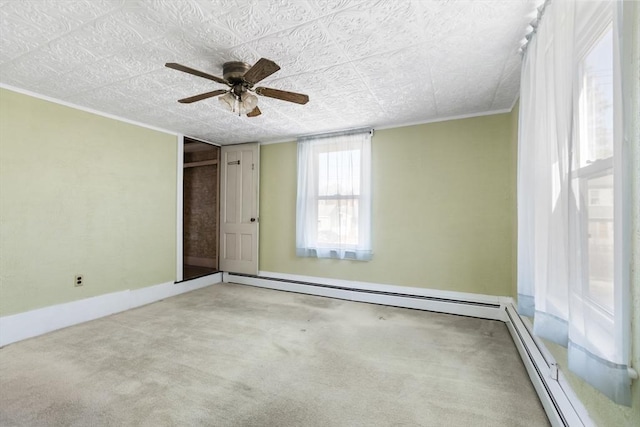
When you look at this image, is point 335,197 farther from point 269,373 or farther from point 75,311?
point 75,311

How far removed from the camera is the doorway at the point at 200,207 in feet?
18.7

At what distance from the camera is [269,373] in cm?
215

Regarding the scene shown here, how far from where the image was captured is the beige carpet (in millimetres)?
1704

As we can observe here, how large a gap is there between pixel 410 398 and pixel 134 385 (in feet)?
6.24

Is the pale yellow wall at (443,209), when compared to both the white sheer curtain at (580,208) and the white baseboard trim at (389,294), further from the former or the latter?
the white sheer curtain at (580,208)

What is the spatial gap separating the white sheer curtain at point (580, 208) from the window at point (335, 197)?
7.88ft

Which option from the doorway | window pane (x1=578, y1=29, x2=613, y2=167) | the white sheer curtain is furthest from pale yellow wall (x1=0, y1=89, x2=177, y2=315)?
window pane (x1=578, y1=29, x2=613, y2=167)

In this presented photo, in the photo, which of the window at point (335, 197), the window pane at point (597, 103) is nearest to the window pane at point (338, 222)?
the window at point (335, 197)

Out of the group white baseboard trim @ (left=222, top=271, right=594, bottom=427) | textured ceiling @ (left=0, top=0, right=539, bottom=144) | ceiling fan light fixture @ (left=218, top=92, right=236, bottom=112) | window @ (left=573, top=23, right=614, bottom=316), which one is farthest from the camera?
ceiling fan light fixture @ (left=218, top=92, right=236, bottom=112)

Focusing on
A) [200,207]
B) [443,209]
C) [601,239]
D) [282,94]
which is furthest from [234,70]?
[200,207]

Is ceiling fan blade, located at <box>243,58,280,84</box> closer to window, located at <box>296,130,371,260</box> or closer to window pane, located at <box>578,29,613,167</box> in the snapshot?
window pane, located at <box>578,29,613,167</box>

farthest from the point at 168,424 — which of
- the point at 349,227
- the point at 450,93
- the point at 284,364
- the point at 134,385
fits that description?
the point at 450,93

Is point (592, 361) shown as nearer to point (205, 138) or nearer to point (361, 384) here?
point (361, 384)

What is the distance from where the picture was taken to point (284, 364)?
7.48ft
